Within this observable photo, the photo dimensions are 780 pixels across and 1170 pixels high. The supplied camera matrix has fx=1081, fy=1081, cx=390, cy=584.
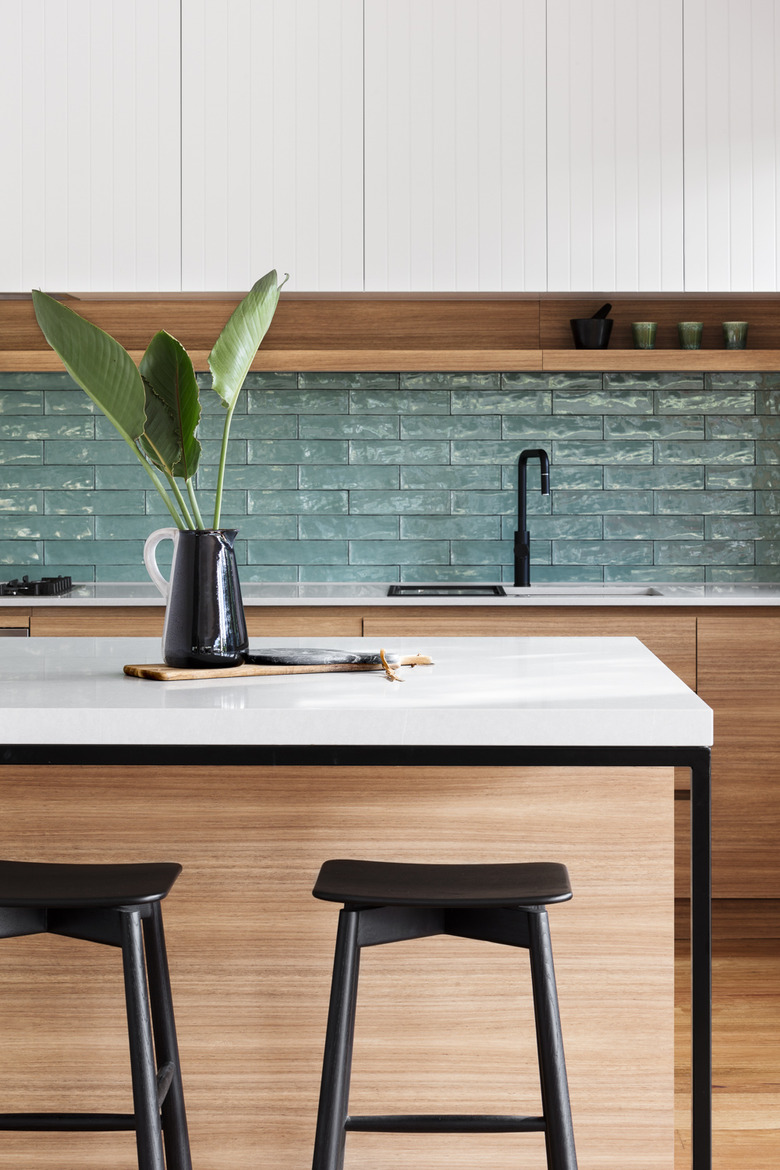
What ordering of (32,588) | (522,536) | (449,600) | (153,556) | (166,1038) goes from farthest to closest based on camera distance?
(522,536) < (32,588) < (449,600) < (153,556) < (166,1038)

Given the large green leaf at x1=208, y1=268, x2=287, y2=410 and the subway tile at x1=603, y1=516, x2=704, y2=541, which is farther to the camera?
the subway tile at x1=603, y1=516, x2=704, y2=541

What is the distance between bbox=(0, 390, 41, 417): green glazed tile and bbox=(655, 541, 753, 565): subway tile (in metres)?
2.36

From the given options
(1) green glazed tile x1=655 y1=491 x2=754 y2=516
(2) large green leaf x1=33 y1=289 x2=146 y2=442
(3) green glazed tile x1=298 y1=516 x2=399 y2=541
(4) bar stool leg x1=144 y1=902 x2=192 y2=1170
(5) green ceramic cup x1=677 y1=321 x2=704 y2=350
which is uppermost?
(5) green ceramic cup x1=677 y1=321 x2=704 y2=350

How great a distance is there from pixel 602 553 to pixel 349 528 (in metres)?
0.95

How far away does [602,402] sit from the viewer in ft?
13.1

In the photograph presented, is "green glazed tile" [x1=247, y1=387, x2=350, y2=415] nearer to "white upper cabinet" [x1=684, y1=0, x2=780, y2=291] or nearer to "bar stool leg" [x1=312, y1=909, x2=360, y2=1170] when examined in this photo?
"white upper cabinet" [x1=684, y1=0, x2=780, y2=291]

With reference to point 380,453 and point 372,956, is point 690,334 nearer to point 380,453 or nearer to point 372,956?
point 380,453

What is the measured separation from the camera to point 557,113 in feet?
11.5

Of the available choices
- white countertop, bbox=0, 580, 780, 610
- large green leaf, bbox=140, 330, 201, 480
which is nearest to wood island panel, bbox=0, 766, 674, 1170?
large green leaf, bbox=140, 330, 201, 480

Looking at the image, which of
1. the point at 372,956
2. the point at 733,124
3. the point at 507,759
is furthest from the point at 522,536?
the point at 507,759

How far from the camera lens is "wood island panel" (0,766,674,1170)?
1774 mm

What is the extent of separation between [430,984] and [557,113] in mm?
2824

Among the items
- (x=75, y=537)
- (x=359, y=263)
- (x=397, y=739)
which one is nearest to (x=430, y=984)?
(x=397, y=739)

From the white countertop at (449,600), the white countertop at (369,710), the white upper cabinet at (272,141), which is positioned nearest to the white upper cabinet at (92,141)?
the white upper cabinet at (272,141)
